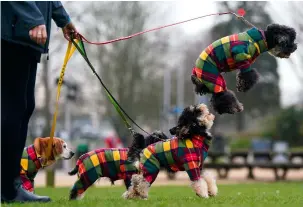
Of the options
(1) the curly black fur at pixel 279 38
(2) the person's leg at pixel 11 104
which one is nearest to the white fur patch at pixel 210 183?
(1) the curly black fur at pixel 279 38

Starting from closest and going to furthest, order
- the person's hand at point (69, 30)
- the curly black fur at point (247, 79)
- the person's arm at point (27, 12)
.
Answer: the person's arm at point (27, 12) < the person's hand at point (69, 30) < the curly black fur at point (247, 79)

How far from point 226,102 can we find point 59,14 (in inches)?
80.0

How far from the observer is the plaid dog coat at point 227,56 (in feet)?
22.3

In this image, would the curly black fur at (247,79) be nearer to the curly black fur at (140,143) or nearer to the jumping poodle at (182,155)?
the jumping poodle at (182,155)

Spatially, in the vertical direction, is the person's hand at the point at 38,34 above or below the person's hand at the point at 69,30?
below

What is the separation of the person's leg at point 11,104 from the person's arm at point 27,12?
0.77 feet

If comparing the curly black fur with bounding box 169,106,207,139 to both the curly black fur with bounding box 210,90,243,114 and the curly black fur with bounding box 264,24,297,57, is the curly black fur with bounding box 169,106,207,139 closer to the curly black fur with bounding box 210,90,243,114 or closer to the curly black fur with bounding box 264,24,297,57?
Answer: the curly black fur with bounding box 210,90,243,114

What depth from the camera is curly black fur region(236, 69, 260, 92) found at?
709cm

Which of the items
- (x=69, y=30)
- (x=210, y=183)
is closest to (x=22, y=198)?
(x=69, y=30)

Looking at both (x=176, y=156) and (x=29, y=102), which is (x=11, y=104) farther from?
(x=176, y=156)

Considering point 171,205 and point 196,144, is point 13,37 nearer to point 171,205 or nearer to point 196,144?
point 171,205

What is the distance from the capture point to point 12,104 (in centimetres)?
553

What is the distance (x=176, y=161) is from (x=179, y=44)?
2718 centimetres

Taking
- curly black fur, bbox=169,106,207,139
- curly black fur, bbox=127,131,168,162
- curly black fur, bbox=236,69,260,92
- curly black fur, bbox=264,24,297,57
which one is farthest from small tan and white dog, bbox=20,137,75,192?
curly black fur, bbox=264,24,297,57
